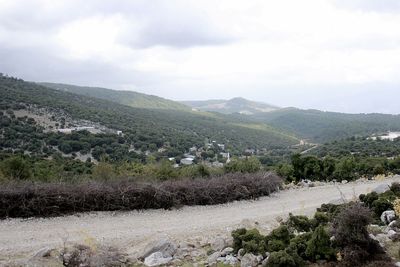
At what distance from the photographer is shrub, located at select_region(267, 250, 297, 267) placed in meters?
7.92

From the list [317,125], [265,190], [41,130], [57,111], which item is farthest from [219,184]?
[317,125]

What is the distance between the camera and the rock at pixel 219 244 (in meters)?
9.74

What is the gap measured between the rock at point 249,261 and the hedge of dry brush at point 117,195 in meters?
7.00

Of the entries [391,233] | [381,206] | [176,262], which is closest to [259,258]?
[176,262]

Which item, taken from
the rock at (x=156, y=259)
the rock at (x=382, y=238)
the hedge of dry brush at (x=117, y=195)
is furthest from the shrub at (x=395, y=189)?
the rock at (x=156, y=259)

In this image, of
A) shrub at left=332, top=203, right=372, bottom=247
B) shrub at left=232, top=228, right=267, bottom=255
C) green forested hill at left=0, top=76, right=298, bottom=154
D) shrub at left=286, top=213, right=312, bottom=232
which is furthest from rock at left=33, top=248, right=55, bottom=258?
green forested hill at left=0, top=76, right=298, bottom=154

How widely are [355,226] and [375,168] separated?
16335 millimetres

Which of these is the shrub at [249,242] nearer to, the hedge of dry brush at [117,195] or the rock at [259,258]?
the rock at [259,258]

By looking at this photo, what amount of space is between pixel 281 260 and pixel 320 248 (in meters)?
0.90

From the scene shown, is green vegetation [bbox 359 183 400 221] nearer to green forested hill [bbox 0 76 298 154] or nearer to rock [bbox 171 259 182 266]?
rock [bbox 171 259 182 266]

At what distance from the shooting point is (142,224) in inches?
522

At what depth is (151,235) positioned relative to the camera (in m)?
11.7

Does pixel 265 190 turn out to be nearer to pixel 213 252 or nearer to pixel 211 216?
pixel 211 216

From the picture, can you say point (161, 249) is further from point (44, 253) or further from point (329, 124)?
point (329, 124)
